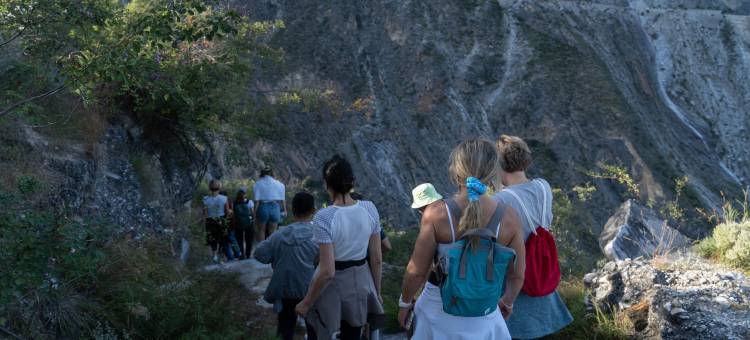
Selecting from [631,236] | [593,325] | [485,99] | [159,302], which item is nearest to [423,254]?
[593,325]

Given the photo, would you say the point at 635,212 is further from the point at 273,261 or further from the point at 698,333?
the point at 273,261

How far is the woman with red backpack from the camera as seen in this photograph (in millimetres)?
3719

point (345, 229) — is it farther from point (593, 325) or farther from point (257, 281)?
point (257, 281)

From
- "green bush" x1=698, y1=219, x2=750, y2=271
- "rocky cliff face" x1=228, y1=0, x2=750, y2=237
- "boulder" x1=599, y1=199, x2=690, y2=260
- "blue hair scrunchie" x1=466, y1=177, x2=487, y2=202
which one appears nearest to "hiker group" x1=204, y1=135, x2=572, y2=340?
"blue hair scrunchie" x1=466, y1=177, x2=487, y2=202

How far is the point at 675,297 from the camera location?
5.05m

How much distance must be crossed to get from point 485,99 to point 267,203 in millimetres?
26382

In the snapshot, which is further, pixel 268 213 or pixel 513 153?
pixel 268 213

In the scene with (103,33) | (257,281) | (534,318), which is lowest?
(257,281)

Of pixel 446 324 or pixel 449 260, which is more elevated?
pixel 449 260

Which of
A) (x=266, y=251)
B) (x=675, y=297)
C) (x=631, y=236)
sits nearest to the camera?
(x=675, y=297)

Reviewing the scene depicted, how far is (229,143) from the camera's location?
37.0 ft

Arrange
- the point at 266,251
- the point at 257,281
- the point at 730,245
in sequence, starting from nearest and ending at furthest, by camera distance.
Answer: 1. the point at 266,251
2. the point at 730,245
3. the point at 257,281

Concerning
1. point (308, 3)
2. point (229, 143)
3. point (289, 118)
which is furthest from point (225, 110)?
point (308, 3)

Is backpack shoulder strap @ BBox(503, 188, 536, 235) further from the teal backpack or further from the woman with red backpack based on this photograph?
the teal backpack
